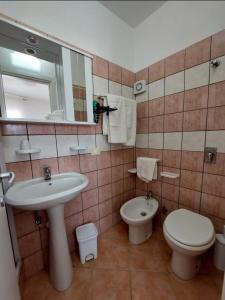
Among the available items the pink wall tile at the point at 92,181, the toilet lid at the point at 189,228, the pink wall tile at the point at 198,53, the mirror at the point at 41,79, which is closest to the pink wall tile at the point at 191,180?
the toilet lid at the point at 189,228

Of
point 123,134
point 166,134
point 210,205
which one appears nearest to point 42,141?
point 123,134

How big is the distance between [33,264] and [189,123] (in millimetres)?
1880

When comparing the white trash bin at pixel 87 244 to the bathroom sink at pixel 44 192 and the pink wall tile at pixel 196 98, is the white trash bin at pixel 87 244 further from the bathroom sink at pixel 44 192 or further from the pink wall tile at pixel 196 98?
the pink wall tile at pixel 196 98

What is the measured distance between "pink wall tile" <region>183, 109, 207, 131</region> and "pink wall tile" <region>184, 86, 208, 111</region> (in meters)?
0.05

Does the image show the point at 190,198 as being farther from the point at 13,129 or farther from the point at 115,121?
the point at 13,129

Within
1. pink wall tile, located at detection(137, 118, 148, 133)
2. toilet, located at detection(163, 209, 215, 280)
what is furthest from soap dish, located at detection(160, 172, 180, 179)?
pink wall tile, located at detection(137, 118, 148, 133)

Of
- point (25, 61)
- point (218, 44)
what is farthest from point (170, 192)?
point (25, 61)

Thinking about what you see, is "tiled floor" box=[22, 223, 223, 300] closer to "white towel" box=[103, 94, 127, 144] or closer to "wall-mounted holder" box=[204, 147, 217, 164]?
"wall-mounted holder" box=[204, 147, 217, 164]

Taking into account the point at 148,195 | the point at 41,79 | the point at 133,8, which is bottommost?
the point at 148,195

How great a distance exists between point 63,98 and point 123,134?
0.70 meters

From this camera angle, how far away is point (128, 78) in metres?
1.66

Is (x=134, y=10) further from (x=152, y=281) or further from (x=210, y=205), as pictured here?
(x=152, y=281)

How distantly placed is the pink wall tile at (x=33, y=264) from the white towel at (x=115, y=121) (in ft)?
3.99

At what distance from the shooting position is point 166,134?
1.49 meters
